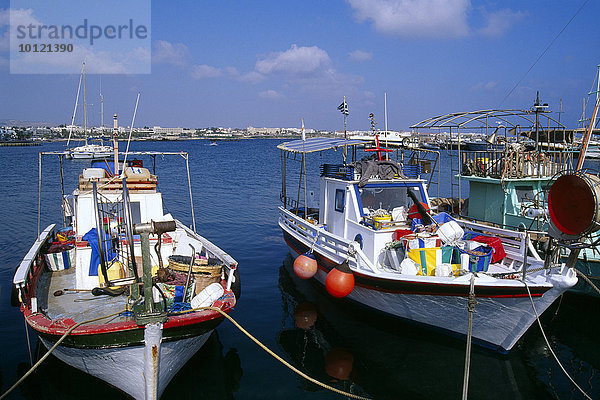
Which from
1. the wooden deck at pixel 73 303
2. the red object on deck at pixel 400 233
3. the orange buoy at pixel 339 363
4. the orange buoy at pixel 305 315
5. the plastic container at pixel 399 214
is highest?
the plastic container at pixel 399 214

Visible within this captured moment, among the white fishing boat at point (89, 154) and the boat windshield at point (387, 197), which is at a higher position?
the white fishing boat at point (89, 154)

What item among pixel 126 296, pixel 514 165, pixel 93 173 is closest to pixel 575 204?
pixel 514 165

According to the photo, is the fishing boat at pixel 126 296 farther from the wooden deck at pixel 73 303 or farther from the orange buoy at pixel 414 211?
the orange buoy at pixel 414 211

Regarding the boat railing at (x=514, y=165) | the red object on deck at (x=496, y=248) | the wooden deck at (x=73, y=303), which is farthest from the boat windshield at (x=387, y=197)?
the wooden deck at (x=73, y=303)

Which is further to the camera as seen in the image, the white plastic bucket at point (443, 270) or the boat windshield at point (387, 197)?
the boat windshield at point (387, 197)

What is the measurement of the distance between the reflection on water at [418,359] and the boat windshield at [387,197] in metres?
2.90

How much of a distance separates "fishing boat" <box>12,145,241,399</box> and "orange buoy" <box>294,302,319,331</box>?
2.15 meters

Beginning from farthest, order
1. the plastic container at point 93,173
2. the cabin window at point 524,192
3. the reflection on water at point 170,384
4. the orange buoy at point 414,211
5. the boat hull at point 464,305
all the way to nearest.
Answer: the cabin window at point 524,192, the orange buoy at point 414,211, the plastic container at point 93,173, the boat hull at point 464,305, the reflection on water at point 170,384

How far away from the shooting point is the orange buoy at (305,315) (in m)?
11.3

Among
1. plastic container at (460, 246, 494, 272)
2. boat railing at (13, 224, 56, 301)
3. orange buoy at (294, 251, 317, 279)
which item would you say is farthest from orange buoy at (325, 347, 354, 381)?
boat railing at (13, 224, 56, 301)

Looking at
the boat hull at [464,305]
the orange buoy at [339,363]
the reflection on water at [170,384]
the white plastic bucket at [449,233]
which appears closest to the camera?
the reflection on water at [170,384]

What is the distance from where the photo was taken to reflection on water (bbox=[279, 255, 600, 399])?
838 centimetres

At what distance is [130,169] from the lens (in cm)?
1179

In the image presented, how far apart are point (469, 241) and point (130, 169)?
9.05m
